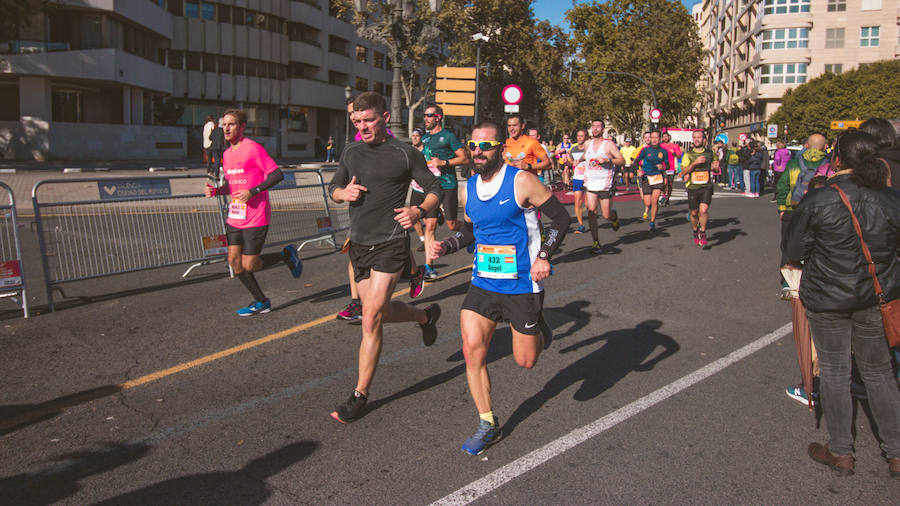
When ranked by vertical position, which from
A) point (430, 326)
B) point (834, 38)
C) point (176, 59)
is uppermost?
point (834, 38)

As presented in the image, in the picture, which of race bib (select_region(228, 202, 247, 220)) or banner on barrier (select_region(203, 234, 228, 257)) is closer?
race bib (select_region(228, 202, 247, 220))

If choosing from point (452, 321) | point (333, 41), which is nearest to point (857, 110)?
point (333, 41)

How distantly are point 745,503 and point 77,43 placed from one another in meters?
39.4

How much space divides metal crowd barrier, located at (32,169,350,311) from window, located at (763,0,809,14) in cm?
6332

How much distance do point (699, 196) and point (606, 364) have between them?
6848 millimetres

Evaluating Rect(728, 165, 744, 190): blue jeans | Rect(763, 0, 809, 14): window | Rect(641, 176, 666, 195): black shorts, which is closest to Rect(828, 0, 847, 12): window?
Rect(763, 0, 809, 14): window

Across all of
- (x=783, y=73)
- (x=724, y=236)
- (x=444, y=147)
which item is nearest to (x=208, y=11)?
(x=724, y=236)

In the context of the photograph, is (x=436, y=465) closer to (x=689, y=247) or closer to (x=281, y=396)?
(x=281, y=396)

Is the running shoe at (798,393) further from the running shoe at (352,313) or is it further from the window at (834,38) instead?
the window at (834,38)

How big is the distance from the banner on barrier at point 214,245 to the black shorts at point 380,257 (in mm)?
4854

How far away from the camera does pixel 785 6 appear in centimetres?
6141

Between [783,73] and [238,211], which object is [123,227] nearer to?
[238,211]

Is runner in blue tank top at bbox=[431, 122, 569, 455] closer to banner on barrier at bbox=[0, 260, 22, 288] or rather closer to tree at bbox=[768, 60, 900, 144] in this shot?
banner on barrier at bbox=[0, 260, 22, 288]

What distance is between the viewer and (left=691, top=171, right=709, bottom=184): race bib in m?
11.4
